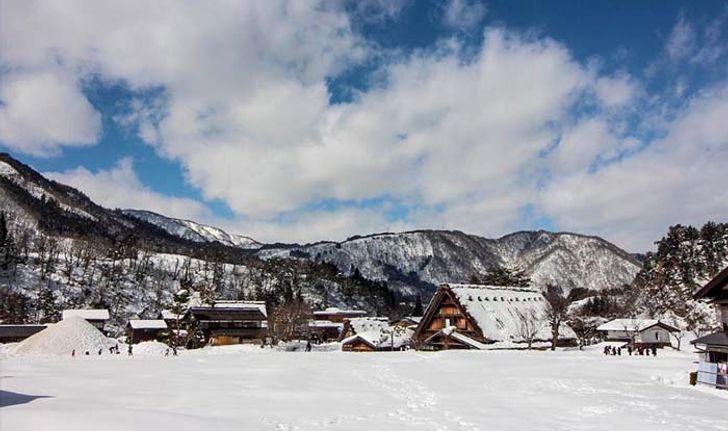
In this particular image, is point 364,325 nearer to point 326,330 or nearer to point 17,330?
point 326,330

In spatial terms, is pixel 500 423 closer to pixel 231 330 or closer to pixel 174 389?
pixel 174 389

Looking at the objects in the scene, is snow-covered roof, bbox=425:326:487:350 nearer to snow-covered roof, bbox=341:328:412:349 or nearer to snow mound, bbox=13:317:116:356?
snow-covered roof, bbox=341:328:412:349

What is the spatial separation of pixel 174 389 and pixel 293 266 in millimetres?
125967

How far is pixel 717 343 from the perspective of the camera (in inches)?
1020

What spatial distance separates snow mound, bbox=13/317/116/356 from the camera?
51.5 meters

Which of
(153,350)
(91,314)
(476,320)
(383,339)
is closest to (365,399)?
(476,320)

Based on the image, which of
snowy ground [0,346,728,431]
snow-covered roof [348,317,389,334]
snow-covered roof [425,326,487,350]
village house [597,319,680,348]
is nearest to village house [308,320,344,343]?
snow-covered roof [348,317,389,334]

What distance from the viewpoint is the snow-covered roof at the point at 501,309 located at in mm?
53250

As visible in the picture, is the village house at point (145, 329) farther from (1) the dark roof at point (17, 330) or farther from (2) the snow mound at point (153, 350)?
(2) the snow mound at point (153, 350)

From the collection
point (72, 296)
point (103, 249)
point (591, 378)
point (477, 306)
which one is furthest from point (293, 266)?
point (591, 378)

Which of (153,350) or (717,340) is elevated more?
(717,340)

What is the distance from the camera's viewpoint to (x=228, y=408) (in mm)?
15930

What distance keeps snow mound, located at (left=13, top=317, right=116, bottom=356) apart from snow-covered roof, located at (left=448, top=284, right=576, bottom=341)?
39468 millimetres

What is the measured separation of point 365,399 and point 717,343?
19309mm
